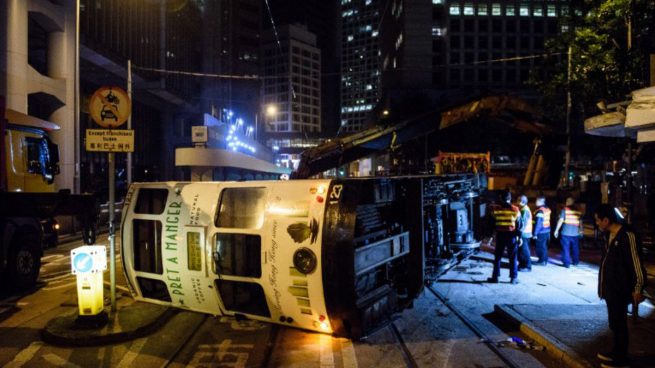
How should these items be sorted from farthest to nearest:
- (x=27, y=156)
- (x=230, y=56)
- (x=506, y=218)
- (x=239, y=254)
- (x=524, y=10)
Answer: (x=524, y=10) → (x=230, y=56) → (x=27, y=156) → (x=506, y=218) → (x=239, y=254)

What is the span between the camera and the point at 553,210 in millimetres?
13297

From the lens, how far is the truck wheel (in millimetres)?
8320

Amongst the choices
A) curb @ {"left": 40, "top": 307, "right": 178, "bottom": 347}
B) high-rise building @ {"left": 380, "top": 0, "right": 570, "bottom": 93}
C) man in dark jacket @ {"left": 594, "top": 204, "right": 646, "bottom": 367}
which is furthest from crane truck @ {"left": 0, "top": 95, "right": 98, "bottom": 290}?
high-rise building @ {"left": 380, "top": 0, "right": 570, "bottom": 93}

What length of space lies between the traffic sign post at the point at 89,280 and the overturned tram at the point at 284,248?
548mm

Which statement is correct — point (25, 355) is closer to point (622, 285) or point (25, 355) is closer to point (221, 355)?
point (221, 355)

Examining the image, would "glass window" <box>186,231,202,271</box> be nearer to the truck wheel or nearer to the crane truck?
the crane truck

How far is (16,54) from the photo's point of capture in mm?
17875

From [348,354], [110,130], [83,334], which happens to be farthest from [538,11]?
[83,334]

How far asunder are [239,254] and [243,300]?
3.31 ft

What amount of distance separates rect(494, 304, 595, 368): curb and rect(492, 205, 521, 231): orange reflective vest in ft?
8.29

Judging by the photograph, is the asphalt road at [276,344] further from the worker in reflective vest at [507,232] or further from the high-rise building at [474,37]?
the high-rise building at [474,37]

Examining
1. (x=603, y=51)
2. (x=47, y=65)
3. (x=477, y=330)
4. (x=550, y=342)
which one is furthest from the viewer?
(x=47, y=65)

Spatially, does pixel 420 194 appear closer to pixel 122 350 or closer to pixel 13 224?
pixel 122 350

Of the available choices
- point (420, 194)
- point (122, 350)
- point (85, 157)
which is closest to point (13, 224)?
point (122, 350)
